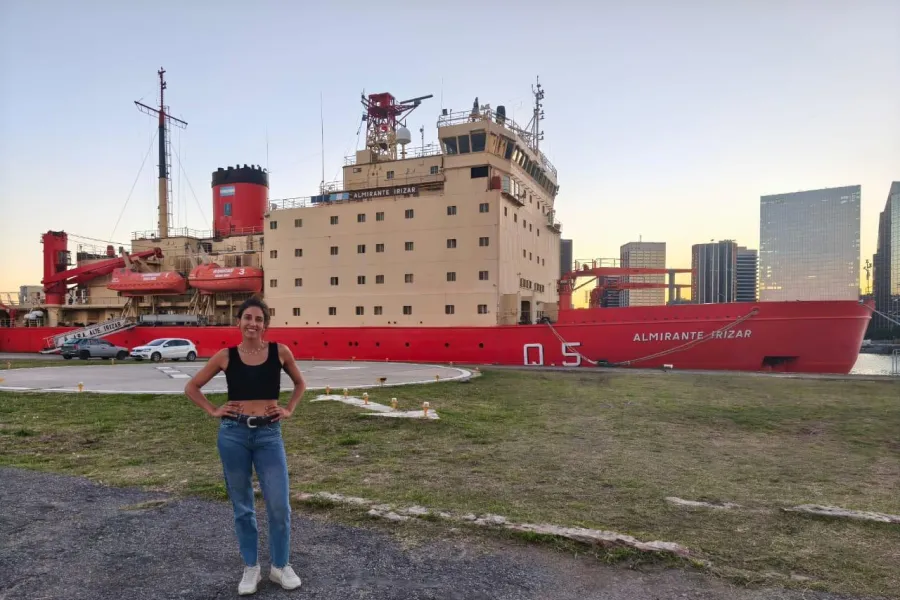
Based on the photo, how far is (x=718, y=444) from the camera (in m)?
7.61

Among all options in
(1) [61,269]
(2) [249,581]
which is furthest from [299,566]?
(1) [61,269]

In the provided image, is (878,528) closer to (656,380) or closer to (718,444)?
(718,444)

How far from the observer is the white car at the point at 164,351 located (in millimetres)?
24656

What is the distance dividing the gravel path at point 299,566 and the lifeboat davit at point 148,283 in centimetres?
2879

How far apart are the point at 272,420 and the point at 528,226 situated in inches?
967

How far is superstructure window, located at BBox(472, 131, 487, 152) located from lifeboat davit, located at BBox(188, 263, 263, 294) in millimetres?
13889

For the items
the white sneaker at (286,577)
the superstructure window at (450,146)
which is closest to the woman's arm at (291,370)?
the white sneaker at (286,577)

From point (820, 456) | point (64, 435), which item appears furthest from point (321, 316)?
point (820, 456)

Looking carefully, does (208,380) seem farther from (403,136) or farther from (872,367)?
(872,367)

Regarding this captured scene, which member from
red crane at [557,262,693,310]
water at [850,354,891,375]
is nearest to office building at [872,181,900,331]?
Answer: water at [850,354,891,375]

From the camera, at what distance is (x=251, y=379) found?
3.29m

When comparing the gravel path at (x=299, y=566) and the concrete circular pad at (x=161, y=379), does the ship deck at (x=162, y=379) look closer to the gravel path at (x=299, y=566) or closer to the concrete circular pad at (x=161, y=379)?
the concrete circular pad at (x=161, y=379)

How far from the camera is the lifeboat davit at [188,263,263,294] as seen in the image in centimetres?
2886

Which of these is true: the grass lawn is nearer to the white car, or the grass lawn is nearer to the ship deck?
the ship deck
